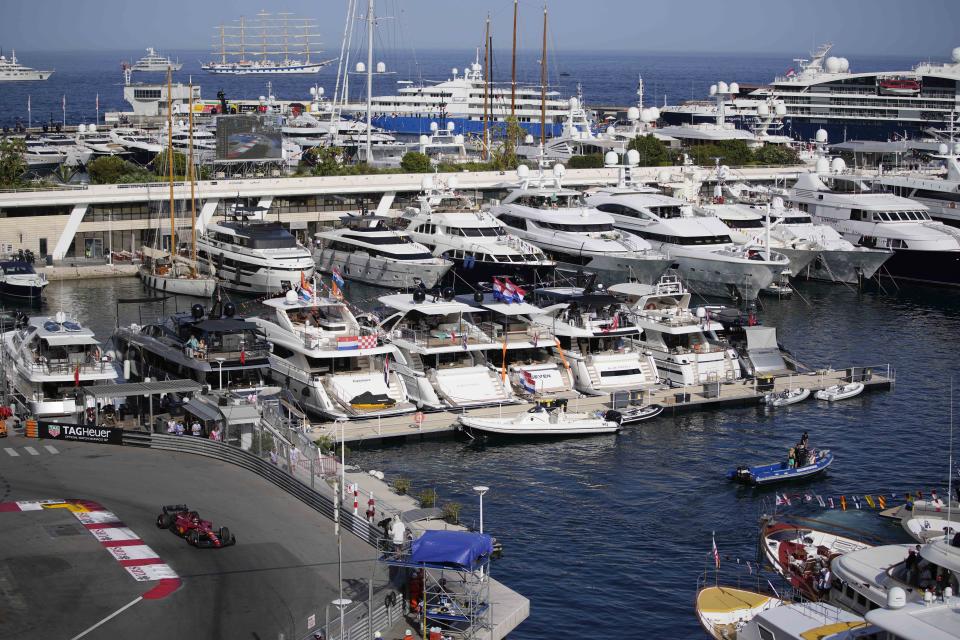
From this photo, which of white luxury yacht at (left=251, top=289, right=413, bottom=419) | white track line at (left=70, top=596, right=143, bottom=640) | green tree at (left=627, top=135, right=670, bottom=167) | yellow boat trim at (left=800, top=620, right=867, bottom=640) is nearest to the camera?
white track line at (left=70, top=596, right=143, bottom=640)

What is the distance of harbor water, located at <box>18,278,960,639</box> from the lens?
28.6 m

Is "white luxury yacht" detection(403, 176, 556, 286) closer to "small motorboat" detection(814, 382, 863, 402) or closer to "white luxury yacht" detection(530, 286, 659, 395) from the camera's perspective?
"white luxury yacht" detection(530, 286, 659, 395)

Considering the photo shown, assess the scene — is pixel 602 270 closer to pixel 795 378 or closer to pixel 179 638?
pixel 795 378

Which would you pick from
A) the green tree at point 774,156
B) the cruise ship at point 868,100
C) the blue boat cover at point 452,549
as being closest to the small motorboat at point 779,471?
the blue boat cover at point 452,549

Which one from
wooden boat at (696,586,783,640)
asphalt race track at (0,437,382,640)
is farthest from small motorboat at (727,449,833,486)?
asphalt race track at (0,437,382,640)

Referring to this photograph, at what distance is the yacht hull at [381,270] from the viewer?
197ft

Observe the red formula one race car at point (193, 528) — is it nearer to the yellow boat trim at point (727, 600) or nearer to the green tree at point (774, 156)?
the yellow boat trim at point (727, 600)

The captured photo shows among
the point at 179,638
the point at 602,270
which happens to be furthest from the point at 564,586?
the point at 602,270

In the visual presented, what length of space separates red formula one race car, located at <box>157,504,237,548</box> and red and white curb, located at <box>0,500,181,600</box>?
2.32 feet

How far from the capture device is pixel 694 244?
63844 mm

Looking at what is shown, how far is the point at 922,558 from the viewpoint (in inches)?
981

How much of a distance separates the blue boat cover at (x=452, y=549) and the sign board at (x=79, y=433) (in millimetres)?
11022

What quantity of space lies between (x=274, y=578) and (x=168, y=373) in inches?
671

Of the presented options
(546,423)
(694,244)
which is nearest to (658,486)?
(546,423)
